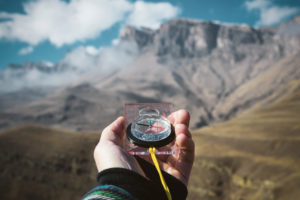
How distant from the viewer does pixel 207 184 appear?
29266 mm

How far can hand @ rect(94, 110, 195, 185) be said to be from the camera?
294 centimetres

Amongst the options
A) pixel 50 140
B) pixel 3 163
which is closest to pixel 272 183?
pixel 50 140

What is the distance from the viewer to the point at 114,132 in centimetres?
338

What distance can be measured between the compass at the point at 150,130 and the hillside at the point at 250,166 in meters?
22.6

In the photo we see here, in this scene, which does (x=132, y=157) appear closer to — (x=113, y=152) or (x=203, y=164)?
(x=113, y=152)

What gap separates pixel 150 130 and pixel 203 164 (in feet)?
99.6

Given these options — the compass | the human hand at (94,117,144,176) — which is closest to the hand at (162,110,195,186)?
the compass

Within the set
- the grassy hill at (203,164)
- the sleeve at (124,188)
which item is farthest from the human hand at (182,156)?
the grassy hill at (203,164)

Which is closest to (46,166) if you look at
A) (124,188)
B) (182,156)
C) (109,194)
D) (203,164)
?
(203,164)

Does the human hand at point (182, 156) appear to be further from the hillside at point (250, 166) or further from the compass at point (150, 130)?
the hillside at point (250, 166)

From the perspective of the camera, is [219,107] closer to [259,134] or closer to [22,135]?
[259,134]

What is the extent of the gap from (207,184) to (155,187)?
2932 cm

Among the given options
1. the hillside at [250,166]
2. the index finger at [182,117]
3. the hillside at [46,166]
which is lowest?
the hillside at [46,166]

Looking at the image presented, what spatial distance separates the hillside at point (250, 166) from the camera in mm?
24406
